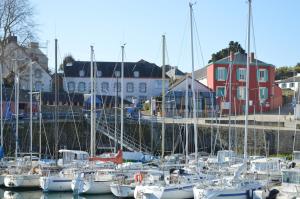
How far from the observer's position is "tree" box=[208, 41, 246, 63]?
322 feet

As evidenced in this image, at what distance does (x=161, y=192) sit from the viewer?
2703cm

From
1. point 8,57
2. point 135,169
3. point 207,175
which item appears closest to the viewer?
point 207,175

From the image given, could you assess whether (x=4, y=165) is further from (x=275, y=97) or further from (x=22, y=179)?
(x=275, y=97)

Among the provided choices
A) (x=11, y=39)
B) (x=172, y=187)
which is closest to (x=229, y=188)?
(x=172, y=187)

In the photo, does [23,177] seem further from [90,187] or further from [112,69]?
[112,69]

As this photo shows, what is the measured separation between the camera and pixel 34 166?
34.6 meters

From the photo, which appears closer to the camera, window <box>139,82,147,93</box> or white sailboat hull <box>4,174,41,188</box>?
white sailboat hull <box>4,174,41,188</box>

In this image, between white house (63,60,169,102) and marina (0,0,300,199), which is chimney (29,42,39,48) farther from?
white house (63,60,169,102)

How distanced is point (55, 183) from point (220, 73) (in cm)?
3987

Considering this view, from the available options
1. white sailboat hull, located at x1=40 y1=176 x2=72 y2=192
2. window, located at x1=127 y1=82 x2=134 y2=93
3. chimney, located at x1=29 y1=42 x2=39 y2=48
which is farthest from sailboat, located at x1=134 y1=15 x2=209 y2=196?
window, located at x1=127 y1=82 x2=134 y2=93

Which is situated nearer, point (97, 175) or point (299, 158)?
point (97, 175)

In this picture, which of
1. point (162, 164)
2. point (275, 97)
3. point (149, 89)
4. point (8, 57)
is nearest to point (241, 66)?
point (275, 97)

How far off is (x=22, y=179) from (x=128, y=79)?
46997 millimetres

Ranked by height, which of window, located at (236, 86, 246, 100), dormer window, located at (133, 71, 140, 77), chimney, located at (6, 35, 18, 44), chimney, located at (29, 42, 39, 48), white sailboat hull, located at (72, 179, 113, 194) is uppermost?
chimney, located at (6, 35, 18, 44)
